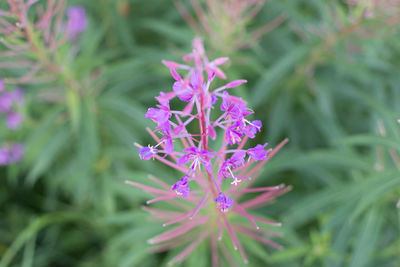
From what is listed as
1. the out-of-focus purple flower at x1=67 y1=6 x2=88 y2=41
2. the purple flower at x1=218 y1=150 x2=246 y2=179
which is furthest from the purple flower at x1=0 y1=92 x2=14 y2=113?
the purple flower at x1=218 y1=150 x2=246 y2=179

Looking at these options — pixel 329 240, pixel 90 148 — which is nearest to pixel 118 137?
pixel 90 148

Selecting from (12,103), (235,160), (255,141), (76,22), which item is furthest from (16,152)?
(235,160)

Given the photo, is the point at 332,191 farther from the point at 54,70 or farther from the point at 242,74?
the point at 54,70

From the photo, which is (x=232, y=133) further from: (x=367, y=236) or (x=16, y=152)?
(x=16, y=152)

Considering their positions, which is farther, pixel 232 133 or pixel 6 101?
pixel 6 101

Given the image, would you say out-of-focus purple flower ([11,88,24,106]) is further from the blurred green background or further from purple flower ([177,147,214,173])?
purple flower ([177,147,214,173])

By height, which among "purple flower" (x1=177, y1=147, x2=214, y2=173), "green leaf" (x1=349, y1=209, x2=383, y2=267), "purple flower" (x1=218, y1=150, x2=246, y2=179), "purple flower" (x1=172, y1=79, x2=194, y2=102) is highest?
"purple flower" (x1=172, y1=79, x2=194, y2=102)

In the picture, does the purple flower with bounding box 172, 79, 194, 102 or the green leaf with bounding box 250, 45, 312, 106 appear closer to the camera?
the purple flower with bounding box 172, 79, 194, 102

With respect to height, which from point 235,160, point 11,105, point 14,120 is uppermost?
point 11,105
